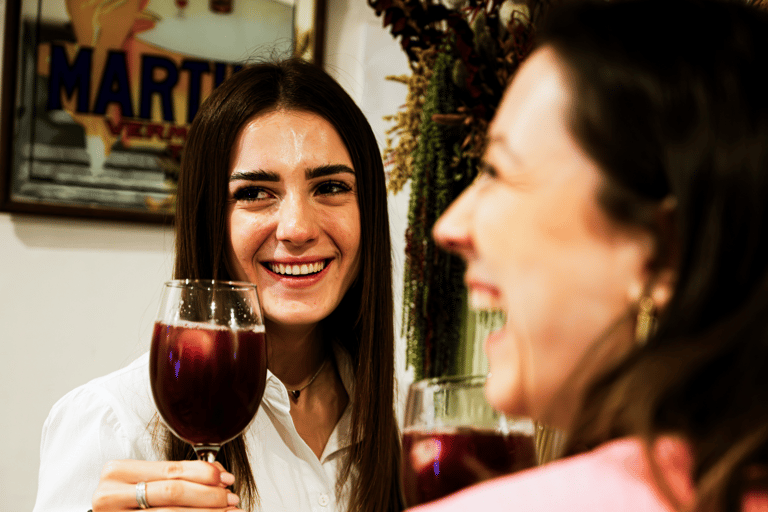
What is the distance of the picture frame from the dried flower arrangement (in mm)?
643

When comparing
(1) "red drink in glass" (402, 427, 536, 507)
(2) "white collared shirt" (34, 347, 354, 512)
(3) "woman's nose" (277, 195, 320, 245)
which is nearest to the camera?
(1) "red drink in glass" (402, 427, 536, 507)

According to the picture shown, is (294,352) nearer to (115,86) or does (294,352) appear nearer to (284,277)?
(284,277)

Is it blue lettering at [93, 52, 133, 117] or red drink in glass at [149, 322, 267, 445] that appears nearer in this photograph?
red drink in glass at [149, 322, 267, 445]

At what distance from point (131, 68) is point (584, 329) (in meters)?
2.30

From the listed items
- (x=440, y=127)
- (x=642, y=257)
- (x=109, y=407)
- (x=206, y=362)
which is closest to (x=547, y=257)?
(x=642, y=257)

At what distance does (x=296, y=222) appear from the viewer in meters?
1.25

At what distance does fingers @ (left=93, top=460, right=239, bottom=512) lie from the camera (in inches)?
32.4

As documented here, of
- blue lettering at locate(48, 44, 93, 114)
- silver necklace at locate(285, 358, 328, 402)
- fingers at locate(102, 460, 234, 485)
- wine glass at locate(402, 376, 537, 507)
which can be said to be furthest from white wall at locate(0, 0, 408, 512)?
wine glass at locate(402, 376, 537, 507)

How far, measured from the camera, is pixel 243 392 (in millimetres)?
859

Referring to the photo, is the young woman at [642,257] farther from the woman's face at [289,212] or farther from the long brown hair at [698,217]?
the woman's face at [289,212]

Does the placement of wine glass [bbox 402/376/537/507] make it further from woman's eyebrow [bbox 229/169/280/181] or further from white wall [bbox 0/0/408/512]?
white wall [bbox 0/0/408/512]

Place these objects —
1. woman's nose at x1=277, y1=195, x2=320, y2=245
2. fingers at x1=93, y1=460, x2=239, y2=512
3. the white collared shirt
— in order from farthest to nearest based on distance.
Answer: woman's nose at x1=277, y1=195, x2=320, y2=245 < the white collared shirt < fingers at x1=93, y1=460, x2=239, y2=512

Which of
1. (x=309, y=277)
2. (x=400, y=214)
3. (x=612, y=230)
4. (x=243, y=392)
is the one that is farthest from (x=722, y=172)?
(x=400, y=214)

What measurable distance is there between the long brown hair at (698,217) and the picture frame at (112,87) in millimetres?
1995
